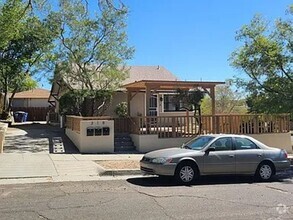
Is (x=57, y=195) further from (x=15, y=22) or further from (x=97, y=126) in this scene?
(x=97, y=126)

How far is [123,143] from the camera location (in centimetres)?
2077

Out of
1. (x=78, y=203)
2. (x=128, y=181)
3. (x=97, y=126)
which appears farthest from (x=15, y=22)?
(x=78, y=203)

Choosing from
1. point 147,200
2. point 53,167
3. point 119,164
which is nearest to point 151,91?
point 119,164

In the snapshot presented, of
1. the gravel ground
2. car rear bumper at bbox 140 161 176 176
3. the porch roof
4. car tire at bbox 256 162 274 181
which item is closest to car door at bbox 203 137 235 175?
car tire at bbox 256 162 274 181

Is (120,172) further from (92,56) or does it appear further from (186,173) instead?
(92,56)

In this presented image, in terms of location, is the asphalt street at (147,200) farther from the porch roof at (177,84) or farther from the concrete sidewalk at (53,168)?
the porch roof at (177,84)

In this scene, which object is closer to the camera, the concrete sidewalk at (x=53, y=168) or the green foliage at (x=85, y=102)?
the concrete sidewalk at (x=53, y=168)

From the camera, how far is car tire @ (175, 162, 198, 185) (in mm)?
11367

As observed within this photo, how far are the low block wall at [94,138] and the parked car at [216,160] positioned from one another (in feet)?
23.9

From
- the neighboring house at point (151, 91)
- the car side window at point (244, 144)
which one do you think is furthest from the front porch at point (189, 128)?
the car side window at point (244, 144)

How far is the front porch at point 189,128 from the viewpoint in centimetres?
2031

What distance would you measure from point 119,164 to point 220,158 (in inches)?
170

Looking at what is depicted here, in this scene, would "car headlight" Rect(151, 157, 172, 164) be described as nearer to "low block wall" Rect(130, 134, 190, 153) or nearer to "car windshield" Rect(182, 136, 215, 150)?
"car windshield" Rect(182, 136, 215, 150)

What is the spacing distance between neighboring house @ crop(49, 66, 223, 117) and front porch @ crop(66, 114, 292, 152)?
5.77ft
